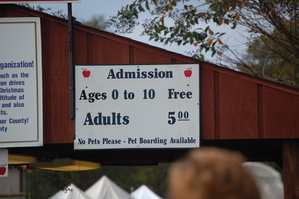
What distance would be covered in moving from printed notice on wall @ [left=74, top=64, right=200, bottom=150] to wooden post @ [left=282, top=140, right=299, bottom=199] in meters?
1.23

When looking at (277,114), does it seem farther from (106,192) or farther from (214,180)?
(106,192)

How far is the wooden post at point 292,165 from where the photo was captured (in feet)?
25.4

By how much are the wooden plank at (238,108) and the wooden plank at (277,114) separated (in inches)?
5.4

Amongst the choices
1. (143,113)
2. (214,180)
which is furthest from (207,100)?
(214,180)

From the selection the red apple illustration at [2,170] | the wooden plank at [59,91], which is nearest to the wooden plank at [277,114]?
the wooden plank at [59,91]

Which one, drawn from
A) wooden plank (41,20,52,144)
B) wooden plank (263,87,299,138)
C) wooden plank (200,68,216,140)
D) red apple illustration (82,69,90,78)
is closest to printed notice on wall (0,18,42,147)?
wooden plank (41,20,52,144)

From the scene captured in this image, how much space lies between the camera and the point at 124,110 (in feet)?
24.5

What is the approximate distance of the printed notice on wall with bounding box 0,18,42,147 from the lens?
7395mm

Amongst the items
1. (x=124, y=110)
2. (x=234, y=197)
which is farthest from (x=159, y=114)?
(x=234, y=197)

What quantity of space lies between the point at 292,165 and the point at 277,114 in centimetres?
72

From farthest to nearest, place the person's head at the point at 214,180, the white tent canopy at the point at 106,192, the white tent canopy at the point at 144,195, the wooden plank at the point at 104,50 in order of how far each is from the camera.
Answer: the white tent canopy at the point at 106,192 → the white tent canopy at the point at 144,195 → the wooden plank at the point at 104,50 → the person's head at the point at 214,180

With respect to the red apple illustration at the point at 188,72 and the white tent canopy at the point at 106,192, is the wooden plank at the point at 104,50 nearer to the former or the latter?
the red apple illustration at the point at 188,72

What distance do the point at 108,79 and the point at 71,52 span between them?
0.56 meters

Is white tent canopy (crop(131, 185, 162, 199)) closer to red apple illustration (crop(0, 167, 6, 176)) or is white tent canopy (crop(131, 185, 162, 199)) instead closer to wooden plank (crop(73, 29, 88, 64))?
red apple illustration (crop(0, 167, 6, 176))
